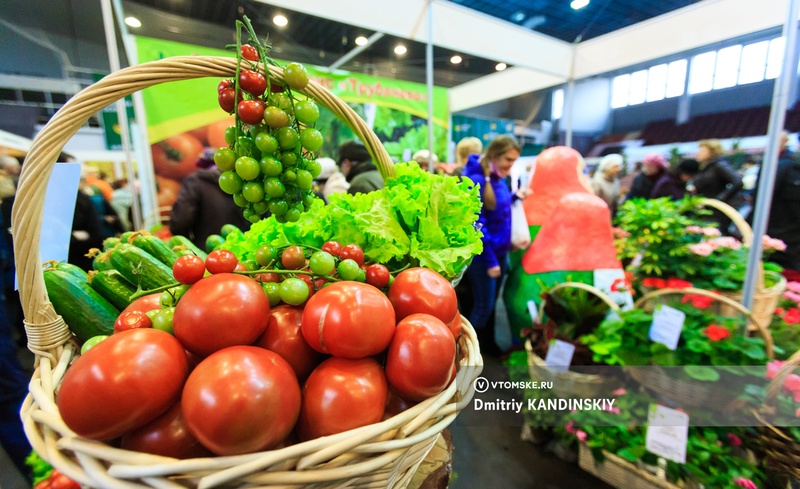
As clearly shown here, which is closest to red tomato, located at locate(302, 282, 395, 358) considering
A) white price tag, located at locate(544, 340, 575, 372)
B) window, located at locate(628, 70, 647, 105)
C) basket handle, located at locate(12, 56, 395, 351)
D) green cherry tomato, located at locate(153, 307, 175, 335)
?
green cherry tomato, located at locate(153, 307, 175, 335)

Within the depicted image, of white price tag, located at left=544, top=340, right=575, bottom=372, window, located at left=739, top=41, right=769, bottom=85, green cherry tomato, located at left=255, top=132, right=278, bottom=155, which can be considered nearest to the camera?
green cherry tomato, located at left=255, top=132, right=278, bottom=155

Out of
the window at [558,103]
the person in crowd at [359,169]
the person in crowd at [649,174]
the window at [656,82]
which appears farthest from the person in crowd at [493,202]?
the window at [558,103]

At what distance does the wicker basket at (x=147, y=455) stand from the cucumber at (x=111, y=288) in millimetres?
137

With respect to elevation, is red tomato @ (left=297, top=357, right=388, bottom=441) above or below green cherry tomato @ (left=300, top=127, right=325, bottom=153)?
below

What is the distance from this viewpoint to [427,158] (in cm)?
320

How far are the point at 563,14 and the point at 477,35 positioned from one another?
0.79 metres

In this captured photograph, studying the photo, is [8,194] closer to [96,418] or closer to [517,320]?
[96,418]

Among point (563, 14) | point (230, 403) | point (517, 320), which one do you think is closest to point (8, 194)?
point (230, 403)

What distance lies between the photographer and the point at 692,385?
125 cm

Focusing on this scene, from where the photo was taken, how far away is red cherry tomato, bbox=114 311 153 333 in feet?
1.82

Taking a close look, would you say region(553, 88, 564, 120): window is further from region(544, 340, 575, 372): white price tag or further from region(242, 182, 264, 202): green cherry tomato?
region(242, 182, 264, 202): green cherry tomato

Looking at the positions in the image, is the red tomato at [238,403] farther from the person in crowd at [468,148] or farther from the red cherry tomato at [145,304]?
the person in crowd at [468,148]

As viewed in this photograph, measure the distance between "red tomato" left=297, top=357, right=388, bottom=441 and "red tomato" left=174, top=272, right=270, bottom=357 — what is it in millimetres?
128

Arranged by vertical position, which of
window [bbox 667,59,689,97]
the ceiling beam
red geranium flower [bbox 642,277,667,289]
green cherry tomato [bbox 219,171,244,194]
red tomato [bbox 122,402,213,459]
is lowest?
red geranium flower [bbox 642,277,667,289]
